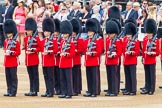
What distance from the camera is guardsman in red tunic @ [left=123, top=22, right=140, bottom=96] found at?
16391 millimetres

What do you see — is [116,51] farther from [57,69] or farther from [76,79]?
[57,69]

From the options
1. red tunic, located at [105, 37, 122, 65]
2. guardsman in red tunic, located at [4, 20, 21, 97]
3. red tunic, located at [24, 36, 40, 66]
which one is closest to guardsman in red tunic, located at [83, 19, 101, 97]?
red tunic, located at [105, 37, 122, 65]

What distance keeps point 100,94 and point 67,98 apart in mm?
1049

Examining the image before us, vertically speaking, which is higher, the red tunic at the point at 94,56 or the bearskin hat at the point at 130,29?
the bearskin hat at the point at 130,29

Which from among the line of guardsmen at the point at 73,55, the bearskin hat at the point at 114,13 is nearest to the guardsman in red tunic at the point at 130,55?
the line of guardsmen at the point at 73,55

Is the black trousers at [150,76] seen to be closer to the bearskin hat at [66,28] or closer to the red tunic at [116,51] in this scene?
the red tunic at [116,51]


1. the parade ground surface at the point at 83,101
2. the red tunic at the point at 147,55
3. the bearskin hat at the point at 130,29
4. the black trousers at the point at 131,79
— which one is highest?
the bearskin hat at the point at 130,29

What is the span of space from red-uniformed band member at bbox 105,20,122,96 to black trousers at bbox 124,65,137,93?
12.8 inches

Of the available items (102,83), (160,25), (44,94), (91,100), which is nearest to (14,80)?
(44,94)

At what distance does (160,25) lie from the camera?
1880 cm

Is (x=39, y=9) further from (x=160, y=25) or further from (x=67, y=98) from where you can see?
(x=67, y=98)

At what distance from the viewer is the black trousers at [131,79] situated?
→ 1652 centimetres

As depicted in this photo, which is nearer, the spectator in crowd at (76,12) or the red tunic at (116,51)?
the red tunic at (116,51)

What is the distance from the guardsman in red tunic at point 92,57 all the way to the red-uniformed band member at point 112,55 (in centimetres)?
27
